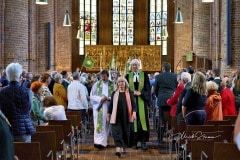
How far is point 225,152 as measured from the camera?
5.96m

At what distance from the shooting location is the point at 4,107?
7.28 m

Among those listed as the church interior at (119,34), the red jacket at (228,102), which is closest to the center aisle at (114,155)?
the red jacket at (228,102)

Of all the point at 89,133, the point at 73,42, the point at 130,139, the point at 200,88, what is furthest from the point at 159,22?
the point at 200,88

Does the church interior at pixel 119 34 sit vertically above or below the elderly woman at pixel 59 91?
above

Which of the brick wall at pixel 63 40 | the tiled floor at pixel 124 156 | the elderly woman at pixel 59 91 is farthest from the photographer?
the brick wall at pixel 63 40

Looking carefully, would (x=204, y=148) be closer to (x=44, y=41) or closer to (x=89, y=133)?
(x=89, y=133)

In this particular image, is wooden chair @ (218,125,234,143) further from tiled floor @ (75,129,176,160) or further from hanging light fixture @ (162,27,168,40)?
hanging light fixture @ (162,27,168,40)

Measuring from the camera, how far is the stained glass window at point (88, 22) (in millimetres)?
39844

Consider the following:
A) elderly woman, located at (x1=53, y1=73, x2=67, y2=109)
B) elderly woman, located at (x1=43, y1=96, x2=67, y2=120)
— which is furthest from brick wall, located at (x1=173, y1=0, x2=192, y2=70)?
elderly woman, located at (x1=43, y1=96, x2=67, y2=120)

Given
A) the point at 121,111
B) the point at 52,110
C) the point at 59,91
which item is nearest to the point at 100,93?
the point at 121,111

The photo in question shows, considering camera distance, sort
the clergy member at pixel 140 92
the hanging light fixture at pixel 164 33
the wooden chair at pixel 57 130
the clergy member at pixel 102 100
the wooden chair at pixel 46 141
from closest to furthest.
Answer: the wooden chair at pixel 46 141 → the wooden chair at pixel 57 130 → the clergy member at pixel 140 92 → the clergy member at pixel 102 100 → the hanging light fixture at pixel 164 33

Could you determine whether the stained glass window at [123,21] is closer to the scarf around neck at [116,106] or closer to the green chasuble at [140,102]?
the green chasuble at [140,102]

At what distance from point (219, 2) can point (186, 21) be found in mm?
11147

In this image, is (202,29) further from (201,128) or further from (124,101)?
(201,128)
